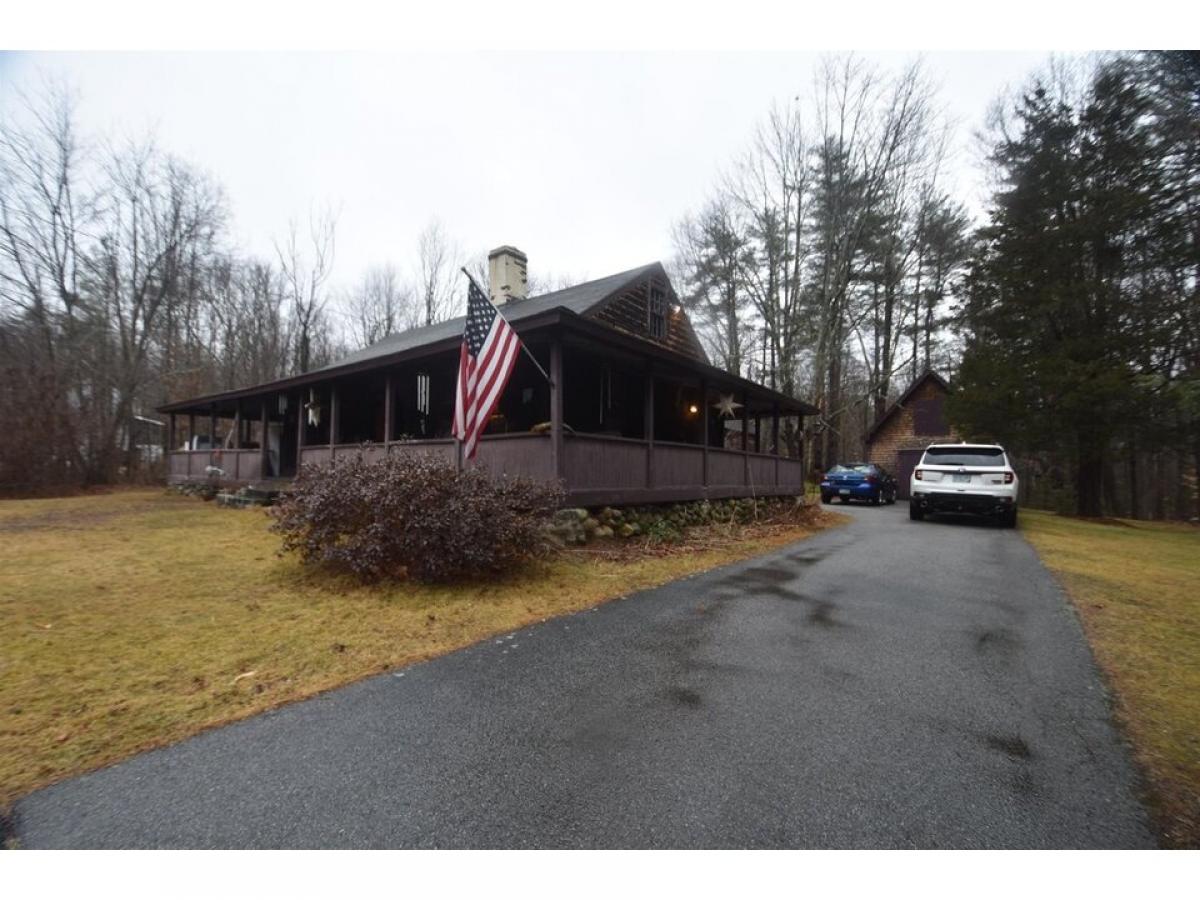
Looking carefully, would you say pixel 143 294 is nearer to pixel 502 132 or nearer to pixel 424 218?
pixel 424 218

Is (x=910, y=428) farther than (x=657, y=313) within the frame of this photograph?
Yes

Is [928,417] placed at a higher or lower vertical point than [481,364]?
higher

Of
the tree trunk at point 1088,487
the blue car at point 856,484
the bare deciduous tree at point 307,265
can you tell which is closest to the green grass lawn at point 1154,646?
the tree trunk at point 1088,487

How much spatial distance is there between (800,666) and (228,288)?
33.9 m

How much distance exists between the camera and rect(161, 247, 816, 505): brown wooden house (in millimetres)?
8281

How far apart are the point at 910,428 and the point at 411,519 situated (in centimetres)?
2627

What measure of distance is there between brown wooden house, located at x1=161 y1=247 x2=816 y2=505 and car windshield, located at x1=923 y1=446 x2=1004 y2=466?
3818 mm

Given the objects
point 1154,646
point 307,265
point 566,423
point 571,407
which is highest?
point 307,265

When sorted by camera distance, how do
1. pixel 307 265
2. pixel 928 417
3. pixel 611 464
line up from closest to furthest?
pixel 611 464, pixel 928 417, pixel 307 265

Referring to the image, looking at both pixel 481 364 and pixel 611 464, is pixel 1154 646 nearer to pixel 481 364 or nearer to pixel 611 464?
pixel 611 464

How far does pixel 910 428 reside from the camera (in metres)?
24.8

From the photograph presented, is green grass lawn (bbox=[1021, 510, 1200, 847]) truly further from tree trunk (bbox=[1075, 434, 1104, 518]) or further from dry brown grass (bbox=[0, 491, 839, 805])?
tree trunk (bbox=[1075, 434, 1104, 518])

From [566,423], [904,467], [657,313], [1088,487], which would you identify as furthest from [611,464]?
[904,467]

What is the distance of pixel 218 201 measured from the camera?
23.5 meters
